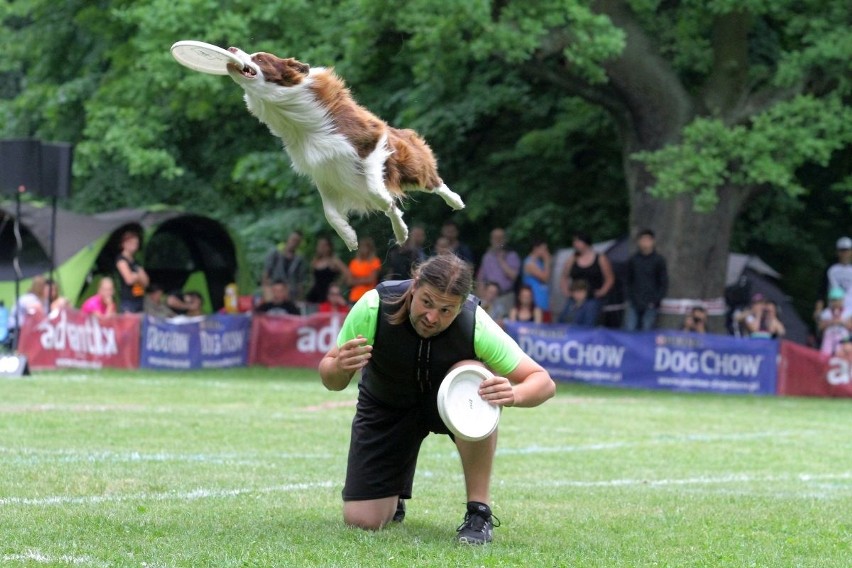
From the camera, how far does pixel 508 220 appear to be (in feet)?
71.3

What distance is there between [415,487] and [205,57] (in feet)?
11.4

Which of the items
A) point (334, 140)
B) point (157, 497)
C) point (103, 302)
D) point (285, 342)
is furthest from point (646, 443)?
point (103, 302)

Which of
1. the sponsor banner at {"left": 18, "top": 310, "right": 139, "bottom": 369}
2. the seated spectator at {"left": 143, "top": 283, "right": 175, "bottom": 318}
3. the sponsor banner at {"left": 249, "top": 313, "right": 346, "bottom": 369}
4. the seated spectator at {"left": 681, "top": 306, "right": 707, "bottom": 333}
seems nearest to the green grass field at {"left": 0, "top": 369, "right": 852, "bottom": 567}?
the sponsor banner at {"left": 18, "top": 310, "right": 139, "bottom": 369}

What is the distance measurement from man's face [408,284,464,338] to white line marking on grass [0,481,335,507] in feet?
6.08

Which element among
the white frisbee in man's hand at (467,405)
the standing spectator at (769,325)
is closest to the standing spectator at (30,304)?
the standing spectator at (769,325)

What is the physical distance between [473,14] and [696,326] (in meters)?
4.97

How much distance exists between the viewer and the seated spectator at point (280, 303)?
60.3ft

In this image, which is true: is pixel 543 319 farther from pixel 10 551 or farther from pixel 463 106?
pixel 10 551

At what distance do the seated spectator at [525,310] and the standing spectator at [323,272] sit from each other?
2.56 metres

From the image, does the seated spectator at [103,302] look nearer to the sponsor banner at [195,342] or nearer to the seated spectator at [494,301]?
the sponsor banner at [195,342]

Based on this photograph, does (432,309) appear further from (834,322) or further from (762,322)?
(834,322)

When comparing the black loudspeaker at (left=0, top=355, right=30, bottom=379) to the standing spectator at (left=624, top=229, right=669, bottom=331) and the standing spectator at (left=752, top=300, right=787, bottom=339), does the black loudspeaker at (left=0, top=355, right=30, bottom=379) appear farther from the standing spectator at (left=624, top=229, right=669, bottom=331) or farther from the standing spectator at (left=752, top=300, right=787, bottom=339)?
the standing spectator at (left=752, top=300, right=787, bottom=339)


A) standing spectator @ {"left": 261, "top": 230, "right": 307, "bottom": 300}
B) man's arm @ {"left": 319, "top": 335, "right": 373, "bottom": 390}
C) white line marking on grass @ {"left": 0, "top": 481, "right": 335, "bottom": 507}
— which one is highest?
standing spectator @ {"left": 261, "top": 230, "right": 307, "bottom": 300}

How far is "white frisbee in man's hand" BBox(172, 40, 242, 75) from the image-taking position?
4.98m
